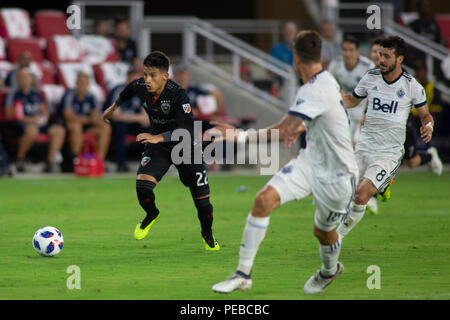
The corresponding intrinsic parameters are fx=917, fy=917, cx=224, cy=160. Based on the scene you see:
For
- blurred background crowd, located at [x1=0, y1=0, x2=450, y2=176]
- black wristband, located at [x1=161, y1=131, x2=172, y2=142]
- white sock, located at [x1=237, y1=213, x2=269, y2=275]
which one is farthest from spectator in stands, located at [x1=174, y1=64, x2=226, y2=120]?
white sock, located at [x1=237, y1=213, x2=269, y2=275]

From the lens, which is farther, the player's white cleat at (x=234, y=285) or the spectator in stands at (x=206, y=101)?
the spectator in stands at (x=206, y=101)

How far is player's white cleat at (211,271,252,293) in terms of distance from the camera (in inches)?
270

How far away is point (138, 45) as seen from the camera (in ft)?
67.4

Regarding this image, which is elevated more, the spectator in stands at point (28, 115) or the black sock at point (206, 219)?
the black sock at point (206, 219)

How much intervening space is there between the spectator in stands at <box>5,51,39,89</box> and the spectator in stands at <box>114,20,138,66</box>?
2267mm

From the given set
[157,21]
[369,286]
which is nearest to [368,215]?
[369,286]

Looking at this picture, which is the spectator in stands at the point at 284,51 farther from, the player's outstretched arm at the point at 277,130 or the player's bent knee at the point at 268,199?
the player's bent knee at the point at 268,199

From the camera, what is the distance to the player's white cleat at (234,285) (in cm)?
687

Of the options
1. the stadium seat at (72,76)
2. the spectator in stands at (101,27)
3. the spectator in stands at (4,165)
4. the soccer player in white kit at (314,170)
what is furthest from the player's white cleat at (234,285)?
the spectator in stands at (101,27)

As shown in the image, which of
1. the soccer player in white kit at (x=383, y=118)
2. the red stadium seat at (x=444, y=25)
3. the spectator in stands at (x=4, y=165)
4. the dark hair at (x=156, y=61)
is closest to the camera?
the dark hair at (x=156, y=61)

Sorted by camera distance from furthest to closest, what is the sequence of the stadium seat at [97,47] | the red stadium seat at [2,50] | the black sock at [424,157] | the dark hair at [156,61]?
the stadium seat at [97,47]
the red stadium seat at [2,50]
the black sock at [424,157]
the dark hair at [156,61]

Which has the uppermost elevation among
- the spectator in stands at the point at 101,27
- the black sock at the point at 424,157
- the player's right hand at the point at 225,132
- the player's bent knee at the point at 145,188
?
the player's right hand at the point at 225,132

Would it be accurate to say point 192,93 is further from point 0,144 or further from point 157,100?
point 157,100

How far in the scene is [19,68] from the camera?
57.3ft
